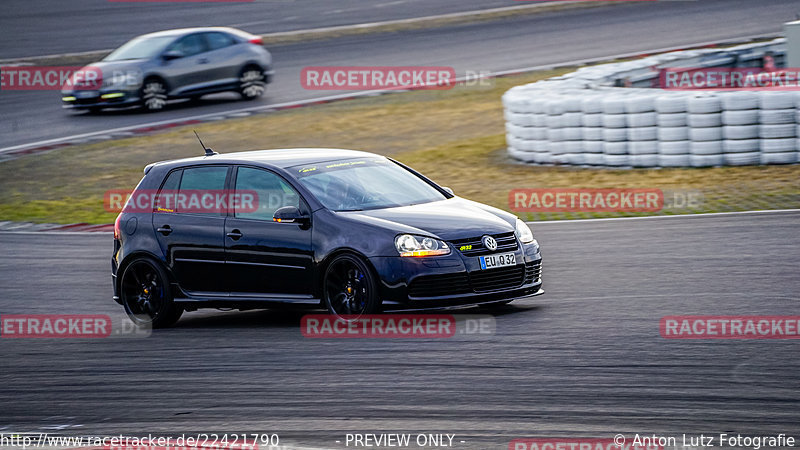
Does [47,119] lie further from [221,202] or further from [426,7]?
[221,202]

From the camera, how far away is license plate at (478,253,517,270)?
31.7 feet

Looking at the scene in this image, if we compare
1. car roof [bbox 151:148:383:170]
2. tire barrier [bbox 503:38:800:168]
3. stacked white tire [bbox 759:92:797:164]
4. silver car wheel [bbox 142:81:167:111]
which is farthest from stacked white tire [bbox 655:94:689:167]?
silver car wheel [bbox 142:81:167:111]

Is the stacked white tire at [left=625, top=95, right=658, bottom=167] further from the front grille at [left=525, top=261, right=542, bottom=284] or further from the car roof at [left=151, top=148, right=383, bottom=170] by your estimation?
the front grille at [left=525, top=261, right=542, bottom=284]

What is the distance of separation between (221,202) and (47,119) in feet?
53.1

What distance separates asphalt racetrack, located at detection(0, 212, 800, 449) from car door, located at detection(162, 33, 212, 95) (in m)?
13.7

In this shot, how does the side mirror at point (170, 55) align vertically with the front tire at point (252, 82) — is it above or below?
above

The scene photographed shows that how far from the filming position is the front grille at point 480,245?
9.59 meters

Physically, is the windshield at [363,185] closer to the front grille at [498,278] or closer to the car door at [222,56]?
the front grille at [498,278]

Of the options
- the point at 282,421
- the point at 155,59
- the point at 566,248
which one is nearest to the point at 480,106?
the point at 155,59

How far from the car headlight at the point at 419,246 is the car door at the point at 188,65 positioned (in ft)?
55.2

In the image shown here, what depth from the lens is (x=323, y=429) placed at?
6.94 m

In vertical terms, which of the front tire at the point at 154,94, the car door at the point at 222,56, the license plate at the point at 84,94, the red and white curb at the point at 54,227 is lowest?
the red and white curb at the point at 54,227

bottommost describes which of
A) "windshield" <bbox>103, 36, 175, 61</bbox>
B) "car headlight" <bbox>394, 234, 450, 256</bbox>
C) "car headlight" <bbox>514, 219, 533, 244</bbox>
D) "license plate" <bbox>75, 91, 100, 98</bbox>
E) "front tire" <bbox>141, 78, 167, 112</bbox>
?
"front tire" <bbox>141, 78, 167, 112</bbox>

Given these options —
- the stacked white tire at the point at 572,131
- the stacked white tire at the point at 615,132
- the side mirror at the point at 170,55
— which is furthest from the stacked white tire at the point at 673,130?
the side mirror at the point at 170,55
